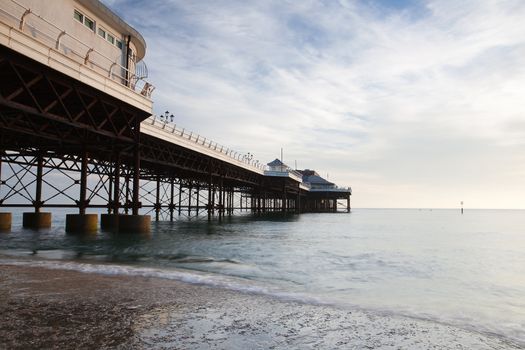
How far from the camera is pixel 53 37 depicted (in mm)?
18203

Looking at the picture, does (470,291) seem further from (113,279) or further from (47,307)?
(47,307)

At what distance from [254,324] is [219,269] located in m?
7.92

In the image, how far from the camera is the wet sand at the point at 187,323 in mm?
5188

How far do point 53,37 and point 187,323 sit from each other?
16825 millimetres

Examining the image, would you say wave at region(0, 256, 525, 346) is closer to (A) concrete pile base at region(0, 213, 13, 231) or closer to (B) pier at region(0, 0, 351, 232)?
(B) pier at region(0, 0, 351, 232)

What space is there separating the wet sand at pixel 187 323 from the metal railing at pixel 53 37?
10694 mm

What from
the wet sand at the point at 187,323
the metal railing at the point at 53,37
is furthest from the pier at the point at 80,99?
the wet sand at the point at 187,323

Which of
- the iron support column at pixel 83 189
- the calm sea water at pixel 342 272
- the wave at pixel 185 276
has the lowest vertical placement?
the calm sea water at pixel 342 272

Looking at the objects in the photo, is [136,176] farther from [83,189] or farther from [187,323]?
[187,323]

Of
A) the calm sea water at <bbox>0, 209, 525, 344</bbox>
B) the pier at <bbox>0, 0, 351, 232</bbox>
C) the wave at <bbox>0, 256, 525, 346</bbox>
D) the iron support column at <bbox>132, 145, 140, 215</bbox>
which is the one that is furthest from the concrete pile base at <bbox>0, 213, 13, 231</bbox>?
the wave at <bbox>0, 256, 525, 346</bbox>

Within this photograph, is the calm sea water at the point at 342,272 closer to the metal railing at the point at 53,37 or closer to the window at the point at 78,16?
the metal railing at the point at 53,37

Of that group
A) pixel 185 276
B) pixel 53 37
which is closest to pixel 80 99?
pixel 53 37

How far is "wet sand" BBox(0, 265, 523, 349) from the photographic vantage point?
5188 millimetres

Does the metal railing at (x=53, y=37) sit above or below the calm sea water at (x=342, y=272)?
above
